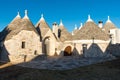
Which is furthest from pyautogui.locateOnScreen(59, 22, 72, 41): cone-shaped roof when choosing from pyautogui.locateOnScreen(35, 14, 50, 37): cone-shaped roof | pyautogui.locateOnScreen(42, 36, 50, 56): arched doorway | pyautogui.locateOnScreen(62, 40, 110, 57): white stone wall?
pyautogui.locateOnScreen(62, 40, 110, 57): white stone wall

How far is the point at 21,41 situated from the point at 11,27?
4.64 metres

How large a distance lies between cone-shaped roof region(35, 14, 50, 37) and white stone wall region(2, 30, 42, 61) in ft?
11.7

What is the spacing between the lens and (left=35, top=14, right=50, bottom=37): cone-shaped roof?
105 feet

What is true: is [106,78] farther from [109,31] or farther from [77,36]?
[109,31]

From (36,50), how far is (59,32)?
905cm

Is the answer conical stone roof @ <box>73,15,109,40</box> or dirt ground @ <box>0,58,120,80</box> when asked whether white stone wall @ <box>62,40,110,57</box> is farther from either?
dirt ground @ <box>0,58,120,80</box>

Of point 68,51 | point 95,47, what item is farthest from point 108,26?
point 95,47

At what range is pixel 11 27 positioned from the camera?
3006 centimetres

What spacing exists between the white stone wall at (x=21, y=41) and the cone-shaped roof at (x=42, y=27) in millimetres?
3562

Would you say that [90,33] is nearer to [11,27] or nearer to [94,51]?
[94,51]

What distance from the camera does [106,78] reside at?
49.8 ft

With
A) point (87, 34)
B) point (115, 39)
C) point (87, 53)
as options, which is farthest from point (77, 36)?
point (115, 39)

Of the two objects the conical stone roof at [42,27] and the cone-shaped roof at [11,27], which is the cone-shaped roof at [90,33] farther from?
the cone-shaped roof at [11,27]

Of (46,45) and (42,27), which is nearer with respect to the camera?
(46,45)
